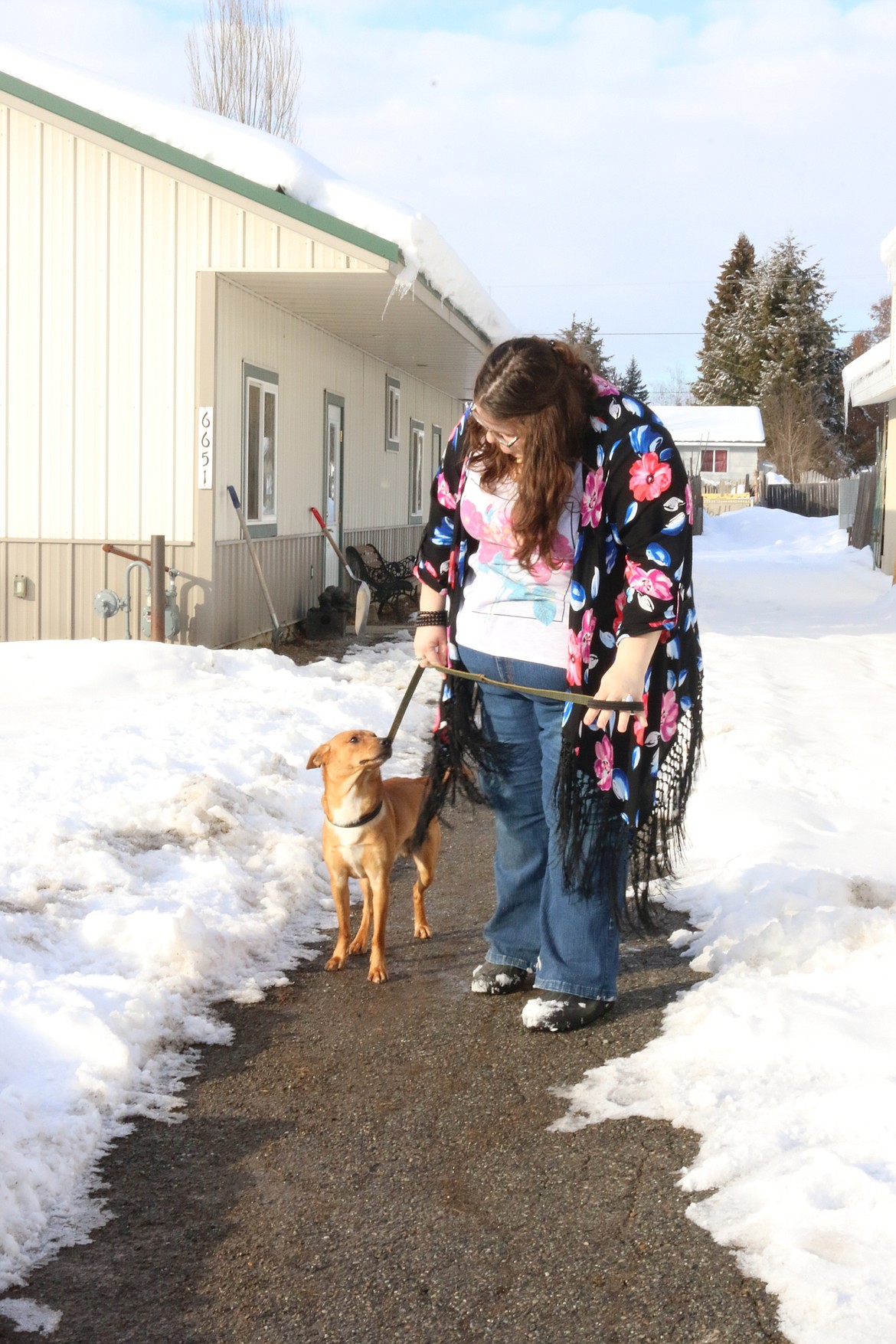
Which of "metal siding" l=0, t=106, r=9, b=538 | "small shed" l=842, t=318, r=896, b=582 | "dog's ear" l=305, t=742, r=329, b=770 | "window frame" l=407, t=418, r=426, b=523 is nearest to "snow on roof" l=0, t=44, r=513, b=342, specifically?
"metal siding" l=0, t=106, r=9, b=538

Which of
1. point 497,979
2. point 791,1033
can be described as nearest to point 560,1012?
point 497,979

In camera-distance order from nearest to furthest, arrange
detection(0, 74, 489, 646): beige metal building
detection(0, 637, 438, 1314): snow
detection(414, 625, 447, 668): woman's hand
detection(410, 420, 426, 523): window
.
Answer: detection(0, 637, 438, 1314): snow
detection(414, 625, 447, 668): woman's hand
detection(0, 74, 489, 646): beige metal building
detection(410, 420, 426, 523): window

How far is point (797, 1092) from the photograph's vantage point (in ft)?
10.1

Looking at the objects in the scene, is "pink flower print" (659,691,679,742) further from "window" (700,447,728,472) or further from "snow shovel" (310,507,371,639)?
"window" (700,447,728,472)

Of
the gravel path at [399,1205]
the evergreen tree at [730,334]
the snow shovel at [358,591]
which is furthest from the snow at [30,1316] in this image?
the evergreen tree at [730,334]

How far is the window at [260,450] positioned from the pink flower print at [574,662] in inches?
318

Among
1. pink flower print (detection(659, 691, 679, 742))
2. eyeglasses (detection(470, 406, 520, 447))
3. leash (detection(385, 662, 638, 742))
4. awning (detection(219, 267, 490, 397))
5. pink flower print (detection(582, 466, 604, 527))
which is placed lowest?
pink flower print (detection(659, 691, 679, 742))

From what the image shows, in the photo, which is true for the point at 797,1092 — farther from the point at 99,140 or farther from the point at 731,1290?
the point at 99,140

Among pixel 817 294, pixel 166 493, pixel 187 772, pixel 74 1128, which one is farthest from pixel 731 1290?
pixel 817 294

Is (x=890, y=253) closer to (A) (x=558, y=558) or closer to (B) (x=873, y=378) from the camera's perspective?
Answer: (B) (x=873, y=378)

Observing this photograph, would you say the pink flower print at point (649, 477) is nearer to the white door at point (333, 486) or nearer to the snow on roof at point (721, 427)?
the white door at point (333, 486)

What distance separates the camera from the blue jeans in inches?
142

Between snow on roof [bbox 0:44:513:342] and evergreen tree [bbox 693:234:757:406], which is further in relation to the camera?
evergreen tree [bbox 693:234:757:406]

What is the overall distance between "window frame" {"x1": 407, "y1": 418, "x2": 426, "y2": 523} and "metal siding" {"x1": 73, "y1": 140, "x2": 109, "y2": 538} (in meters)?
9.39
